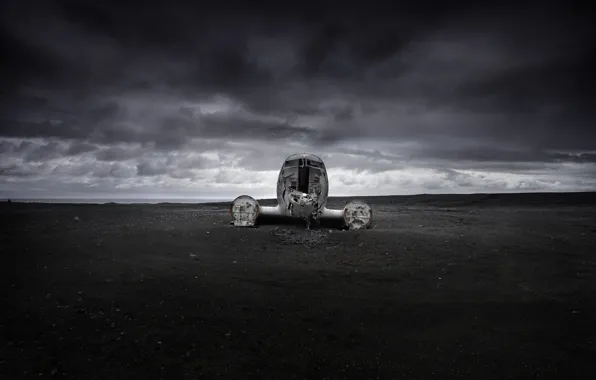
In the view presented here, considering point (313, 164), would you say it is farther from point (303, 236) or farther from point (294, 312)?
point (294, 312)

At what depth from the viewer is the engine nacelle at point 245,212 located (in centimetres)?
1634

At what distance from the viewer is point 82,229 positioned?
1537 centimetres

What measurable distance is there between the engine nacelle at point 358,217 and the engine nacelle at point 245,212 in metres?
4.36

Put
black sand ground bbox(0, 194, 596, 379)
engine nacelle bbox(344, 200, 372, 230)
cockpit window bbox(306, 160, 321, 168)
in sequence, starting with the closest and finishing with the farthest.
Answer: black sand ground bbox(0, 194, 596, 379), engine nacelle bbox(344, 200, 372, 230), cockpit window bbox(306, 160, 321, 168)

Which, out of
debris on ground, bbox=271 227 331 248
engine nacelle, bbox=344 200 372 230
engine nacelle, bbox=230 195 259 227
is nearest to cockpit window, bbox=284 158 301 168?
engine nacelle, bbox=230 195 259 227

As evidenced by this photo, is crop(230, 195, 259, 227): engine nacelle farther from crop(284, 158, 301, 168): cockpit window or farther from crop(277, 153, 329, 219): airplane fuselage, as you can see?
crop(284, 158, 301, 168): cockpit window

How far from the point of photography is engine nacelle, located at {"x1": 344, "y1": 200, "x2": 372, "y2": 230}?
52.4 ft

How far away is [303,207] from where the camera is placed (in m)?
15.5

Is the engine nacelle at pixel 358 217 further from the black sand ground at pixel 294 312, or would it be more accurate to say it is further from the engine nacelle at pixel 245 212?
the black sand ground at pixel 294 312

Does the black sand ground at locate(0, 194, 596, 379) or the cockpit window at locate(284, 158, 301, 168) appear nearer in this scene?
the black sand ground at locate(0, 194, 596, 379)

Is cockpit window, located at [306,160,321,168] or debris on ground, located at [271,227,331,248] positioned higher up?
cockpit window, located at [306,160,321,168]

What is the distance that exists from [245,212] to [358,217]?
17.7ft

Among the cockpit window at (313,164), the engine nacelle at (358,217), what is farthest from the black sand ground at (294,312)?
the cockpit window at (313,164)

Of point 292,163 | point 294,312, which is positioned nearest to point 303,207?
point 292,163
